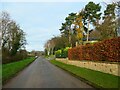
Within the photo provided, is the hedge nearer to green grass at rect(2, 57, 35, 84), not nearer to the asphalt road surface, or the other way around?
the asphalt road surface

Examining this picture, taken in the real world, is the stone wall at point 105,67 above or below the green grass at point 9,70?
above

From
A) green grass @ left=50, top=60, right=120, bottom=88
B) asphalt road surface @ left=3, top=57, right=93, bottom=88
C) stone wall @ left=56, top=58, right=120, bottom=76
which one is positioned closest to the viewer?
green grass @ left=50, top=60, right=120, bottom=88

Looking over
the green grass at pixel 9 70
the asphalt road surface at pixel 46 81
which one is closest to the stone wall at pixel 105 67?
the asphalt road surface at pixel 46 81

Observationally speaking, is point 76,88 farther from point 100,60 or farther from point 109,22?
point 109,22

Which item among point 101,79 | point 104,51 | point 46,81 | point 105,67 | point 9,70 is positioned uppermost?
point 104,51

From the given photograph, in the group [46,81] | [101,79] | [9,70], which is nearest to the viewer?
[101,79]

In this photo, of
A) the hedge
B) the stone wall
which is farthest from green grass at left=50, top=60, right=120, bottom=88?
the hedge

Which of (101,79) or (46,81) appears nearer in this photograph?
(101,79)

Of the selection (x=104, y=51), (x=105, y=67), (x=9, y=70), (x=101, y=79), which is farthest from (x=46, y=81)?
(x=9, y=70)

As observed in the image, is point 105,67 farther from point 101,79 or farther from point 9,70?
point 9,70

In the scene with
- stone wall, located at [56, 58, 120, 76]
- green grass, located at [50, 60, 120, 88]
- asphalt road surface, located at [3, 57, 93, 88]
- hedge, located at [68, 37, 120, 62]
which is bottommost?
asphalt road surface, located at [3, 57, 93, 88]

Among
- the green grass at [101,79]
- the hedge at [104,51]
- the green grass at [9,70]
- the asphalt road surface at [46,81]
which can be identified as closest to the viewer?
the green grass at [101,79]

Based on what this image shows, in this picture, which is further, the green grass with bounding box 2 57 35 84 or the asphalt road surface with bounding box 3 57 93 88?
the green grass with bounding box 2 57 35 84

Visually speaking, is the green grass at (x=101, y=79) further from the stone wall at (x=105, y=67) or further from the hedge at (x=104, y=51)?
the hedge at (x=104, y=51)
